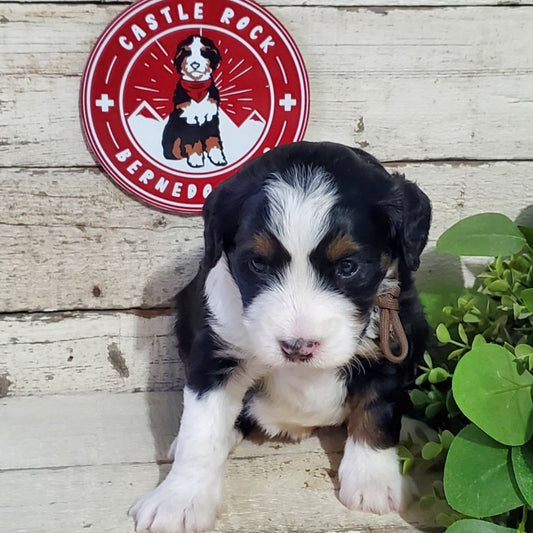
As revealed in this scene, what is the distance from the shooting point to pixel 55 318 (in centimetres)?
257

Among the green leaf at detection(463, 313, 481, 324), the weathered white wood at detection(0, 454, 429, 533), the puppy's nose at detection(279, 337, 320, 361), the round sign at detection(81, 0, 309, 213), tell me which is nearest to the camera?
the puppy's nose at detection(279, 337, 320, 361)

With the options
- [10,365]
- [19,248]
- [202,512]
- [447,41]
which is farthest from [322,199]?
[10,365]

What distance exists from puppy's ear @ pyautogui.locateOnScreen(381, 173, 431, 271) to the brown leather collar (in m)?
0.16

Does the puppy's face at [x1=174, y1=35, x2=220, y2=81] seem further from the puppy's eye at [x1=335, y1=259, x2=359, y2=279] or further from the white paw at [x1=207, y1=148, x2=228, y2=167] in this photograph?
the puppy's eye at [x1=335, y1=259, x2=359, y2=279]

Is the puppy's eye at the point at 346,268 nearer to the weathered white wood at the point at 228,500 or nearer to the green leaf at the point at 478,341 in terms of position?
the green leaf at the point at 478,341

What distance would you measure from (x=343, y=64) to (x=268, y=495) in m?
1.24

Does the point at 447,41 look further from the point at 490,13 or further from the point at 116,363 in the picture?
the point at 116,363

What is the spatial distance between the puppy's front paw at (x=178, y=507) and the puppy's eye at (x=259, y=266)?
56 cm

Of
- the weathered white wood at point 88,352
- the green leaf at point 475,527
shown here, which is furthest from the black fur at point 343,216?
the weathered white wood at point 88,352

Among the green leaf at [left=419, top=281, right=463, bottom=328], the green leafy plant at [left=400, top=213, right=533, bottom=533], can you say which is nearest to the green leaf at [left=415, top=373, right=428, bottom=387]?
the green leafy plant at [left=400, top=213, right=533, bottom=533]

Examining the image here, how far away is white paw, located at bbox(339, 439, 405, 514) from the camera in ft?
6.60

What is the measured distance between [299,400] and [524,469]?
62cm

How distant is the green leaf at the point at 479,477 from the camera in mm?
1738

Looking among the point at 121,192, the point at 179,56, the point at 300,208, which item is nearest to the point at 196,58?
the point at 179,56
